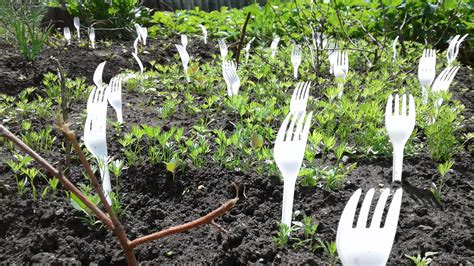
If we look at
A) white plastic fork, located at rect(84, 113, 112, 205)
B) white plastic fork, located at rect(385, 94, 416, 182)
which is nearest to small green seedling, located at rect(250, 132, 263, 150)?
white plastic fork, located at rect(385, 94, 416, 182)

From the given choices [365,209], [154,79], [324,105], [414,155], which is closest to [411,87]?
[324,105]

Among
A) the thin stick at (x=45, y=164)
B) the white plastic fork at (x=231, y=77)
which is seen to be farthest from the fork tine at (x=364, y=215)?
the white plastic fork at (x=231, y=77)

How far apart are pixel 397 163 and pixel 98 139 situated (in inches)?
49.3

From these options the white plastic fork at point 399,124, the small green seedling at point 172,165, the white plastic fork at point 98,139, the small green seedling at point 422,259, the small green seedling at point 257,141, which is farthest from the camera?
the small green seedling at point 257,141

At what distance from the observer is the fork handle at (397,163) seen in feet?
6.85

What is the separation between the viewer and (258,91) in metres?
3.59

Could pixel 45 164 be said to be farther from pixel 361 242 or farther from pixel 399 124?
pixel 399 124

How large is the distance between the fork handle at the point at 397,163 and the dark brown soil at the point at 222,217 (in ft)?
0.20

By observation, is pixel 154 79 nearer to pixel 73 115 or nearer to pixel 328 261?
pixel 73 115

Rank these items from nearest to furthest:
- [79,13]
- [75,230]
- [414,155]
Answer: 1. [75,230]
2. [414,155]
3. [79,13]

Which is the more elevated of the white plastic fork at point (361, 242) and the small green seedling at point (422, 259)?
the white plastic fork at point (361, 242)

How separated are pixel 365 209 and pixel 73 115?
2474 mm

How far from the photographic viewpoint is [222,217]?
193 cm

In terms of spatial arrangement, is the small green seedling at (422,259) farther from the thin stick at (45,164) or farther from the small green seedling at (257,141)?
the thin stick at (45,164)
